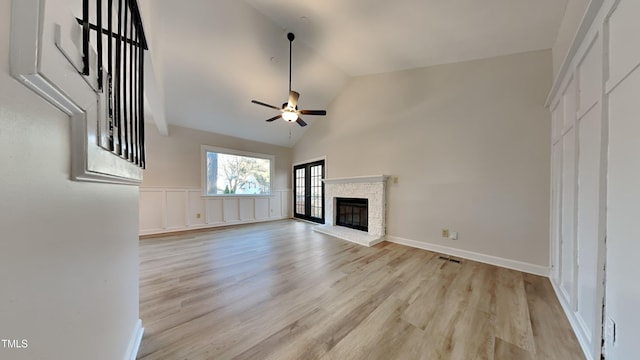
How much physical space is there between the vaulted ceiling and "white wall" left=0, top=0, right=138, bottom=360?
256 centimetres

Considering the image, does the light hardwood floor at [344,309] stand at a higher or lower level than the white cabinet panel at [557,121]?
lower

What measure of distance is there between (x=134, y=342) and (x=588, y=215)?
125 inches

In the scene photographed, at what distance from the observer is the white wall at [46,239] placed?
418 mm

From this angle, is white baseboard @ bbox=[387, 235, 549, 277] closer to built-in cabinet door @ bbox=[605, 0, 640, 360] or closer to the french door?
built-in cabinet door @ bbox=[605, 0, 640, 360]

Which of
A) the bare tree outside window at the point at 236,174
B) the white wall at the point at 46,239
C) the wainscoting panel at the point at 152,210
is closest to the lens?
the white wall at the point at 46,239

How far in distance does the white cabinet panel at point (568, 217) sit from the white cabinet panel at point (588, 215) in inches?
5.8

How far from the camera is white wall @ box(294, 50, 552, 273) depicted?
2.72 meters

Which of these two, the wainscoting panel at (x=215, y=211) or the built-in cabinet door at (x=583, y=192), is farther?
the wainscoting panel at (x=215, y=211)

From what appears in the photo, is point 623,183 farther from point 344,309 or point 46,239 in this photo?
point 46,239

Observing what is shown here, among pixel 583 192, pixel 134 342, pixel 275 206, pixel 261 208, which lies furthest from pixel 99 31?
pixel 275 206

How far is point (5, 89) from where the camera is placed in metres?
0.40

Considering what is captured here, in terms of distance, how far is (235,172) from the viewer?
20.1ft

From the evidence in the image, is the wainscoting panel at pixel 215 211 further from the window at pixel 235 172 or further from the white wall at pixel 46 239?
the white wall at pixel 46 239

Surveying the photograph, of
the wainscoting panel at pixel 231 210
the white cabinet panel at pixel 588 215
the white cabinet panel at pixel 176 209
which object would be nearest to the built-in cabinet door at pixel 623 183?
the white cabinet panel at pixel 588 215
